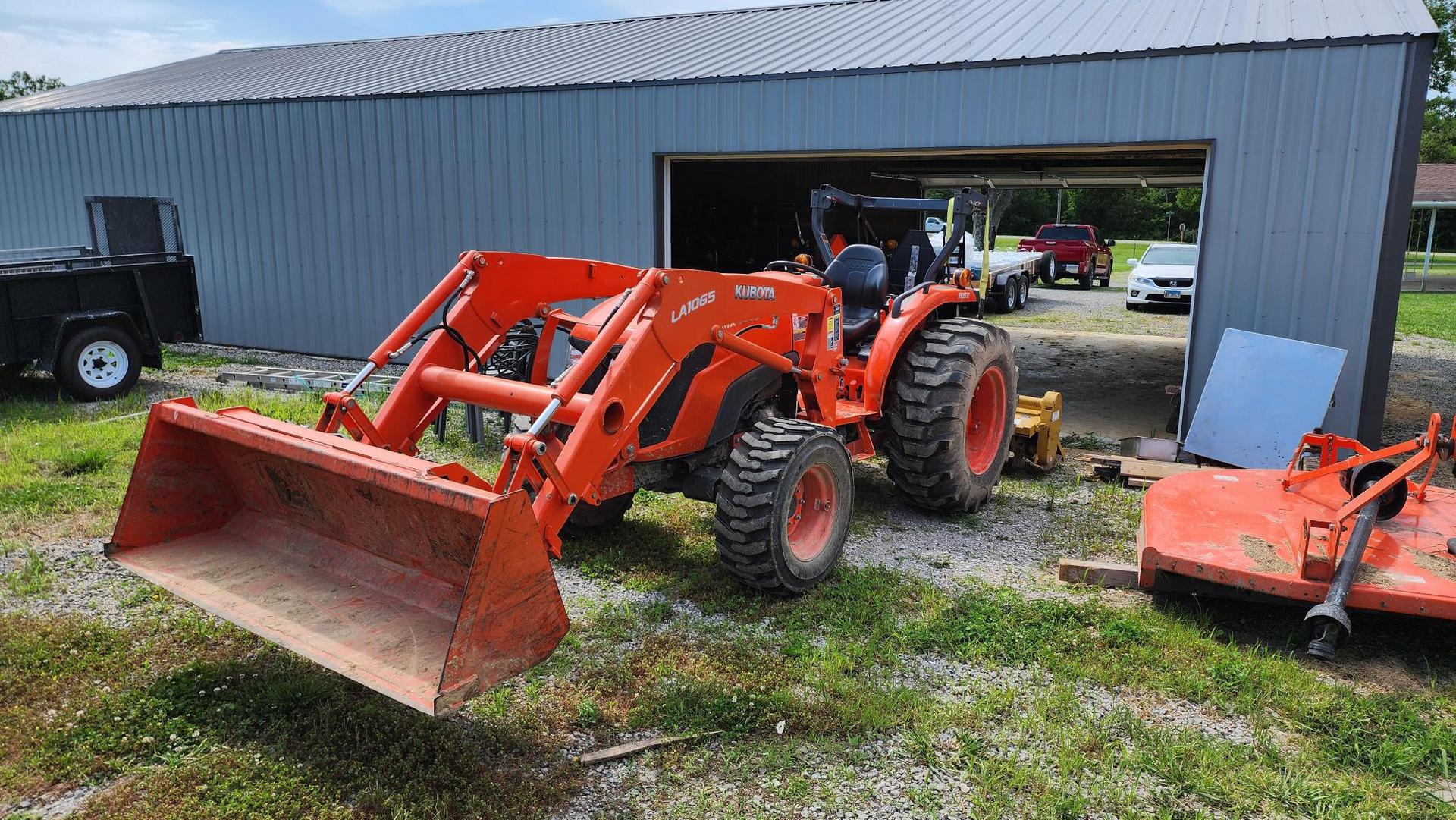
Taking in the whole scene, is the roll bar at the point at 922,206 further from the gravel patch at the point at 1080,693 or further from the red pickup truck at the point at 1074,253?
the red pickup truck at the point at 1074,253

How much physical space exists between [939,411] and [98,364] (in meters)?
8.41

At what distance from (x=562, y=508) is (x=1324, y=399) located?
239 inches

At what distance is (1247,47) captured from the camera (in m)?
7.72

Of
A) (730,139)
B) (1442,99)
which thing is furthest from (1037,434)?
(1442,99)

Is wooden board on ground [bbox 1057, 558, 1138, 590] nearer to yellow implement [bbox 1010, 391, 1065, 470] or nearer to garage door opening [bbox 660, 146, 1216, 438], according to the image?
yellow implement [bbox 1010, 391, 1065, 470]

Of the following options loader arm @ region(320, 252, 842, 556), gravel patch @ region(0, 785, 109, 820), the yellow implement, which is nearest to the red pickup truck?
the yellow implement

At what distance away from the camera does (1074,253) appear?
2656 cm

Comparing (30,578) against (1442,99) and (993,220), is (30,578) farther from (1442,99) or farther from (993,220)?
(1442,99)

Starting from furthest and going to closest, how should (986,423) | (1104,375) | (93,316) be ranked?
(1104,375)
(93,316)
(986,423)

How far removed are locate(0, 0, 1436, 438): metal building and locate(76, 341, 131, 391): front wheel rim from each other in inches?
124

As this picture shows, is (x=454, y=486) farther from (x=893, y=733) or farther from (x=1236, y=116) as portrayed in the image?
(x=1236, y=116)

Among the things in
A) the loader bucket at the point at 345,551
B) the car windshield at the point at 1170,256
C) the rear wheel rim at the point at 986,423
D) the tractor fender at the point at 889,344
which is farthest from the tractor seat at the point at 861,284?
the car windshield at the point at 1170,256

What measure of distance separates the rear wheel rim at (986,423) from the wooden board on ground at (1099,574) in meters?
1.59

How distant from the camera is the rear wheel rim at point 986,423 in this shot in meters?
7.05
